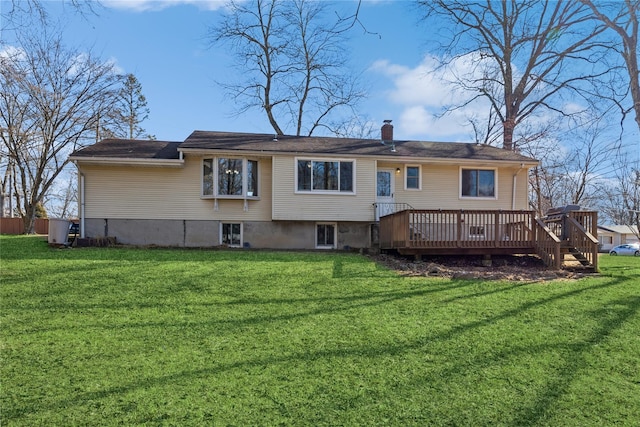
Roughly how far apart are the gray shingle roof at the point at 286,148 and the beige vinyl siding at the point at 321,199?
0.53 m

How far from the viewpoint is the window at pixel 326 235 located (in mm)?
14914

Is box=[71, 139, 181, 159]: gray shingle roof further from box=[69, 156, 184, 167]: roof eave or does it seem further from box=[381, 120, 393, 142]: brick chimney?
box=[381, 120, 393, 142]: brick chimney

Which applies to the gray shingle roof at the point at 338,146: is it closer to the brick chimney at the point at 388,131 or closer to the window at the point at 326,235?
the brick chimney at the point at 388,131

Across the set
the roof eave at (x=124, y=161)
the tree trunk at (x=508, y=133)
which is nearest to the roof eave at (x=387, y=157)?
the roof eave at (x=124, y=161)

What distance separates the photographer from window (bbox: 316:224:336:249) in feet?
48.9

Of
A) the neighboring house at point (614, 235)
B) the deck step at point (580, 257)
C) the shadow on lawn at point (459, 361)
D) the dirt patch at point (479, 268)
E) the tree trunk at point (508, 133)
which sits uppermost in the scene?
the tree trunk at point (508, 133)

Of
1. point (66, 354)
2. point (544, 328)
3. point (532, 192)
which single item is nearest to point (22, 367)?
point (66, 354)

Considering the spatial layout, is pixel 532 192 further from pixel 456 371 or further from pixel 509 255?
pixel 456 371

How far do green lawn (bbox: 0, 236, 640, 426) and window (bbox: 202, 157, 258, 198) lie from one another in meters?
6.30

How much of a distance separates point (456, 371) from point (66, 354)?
14.1 ft

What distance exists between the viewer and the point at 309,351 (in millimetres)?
4676

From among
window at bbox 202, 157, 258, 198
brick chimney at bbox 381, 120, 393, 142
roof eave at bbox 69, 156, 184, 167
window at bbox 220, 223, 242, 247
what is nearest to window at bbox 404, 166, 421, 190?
brick chimney at bbox 381, 120, 393, 142

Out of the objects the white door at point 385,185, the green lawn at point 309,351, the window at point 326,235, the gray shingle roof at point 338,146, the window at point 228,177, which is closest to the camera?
the green lawn at point 309,351

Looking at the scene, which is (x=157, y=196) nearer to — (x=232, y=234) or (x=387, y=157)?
(x=232, y=234)
